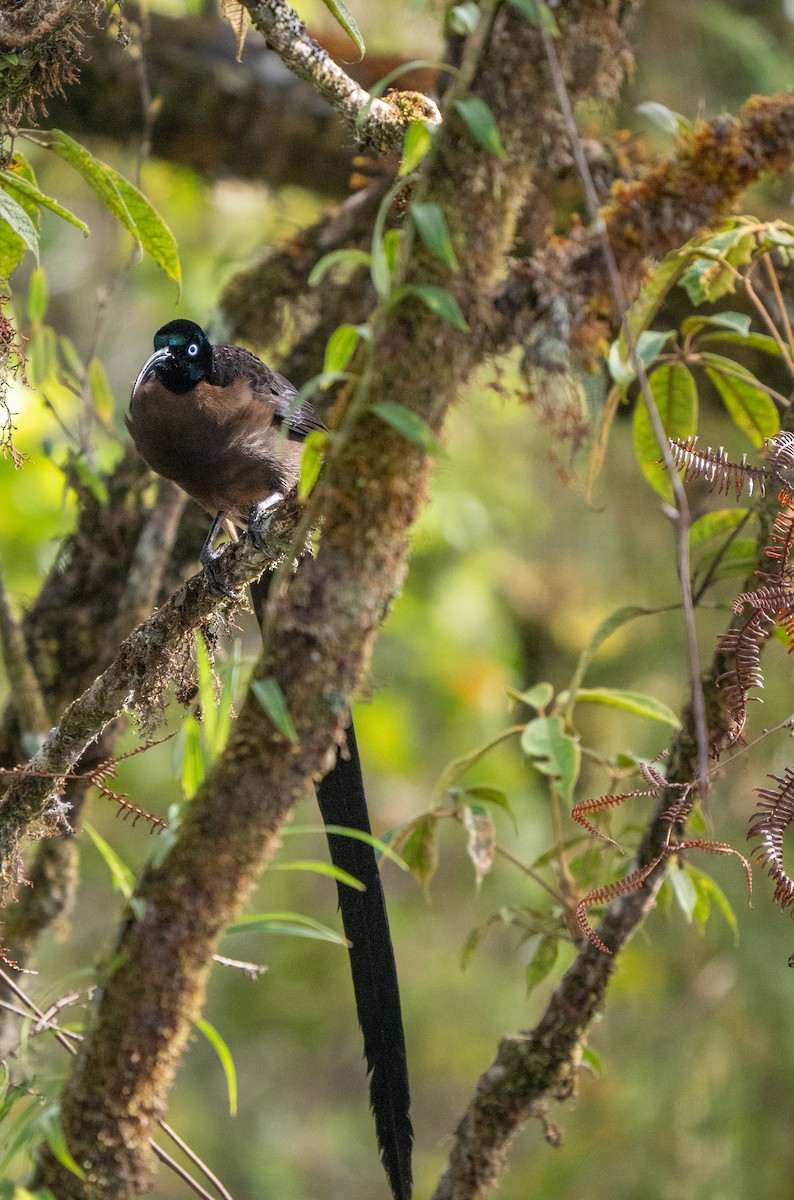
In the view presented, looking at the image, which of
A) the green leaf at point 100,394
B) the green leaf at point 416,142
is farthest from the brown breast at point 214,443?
the green leaf at point 416,142

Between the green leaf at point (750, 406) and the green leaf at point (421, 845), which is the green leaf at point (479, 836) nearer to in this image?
the green leaf at point (421, 845)

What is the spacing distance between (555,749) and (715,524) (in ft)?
1.95

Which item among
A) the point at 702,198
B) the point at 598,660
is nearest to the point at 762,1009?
Answer: the point at 598,660

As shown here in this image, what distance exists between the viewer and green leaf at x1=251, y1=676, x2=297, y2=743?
1.14m

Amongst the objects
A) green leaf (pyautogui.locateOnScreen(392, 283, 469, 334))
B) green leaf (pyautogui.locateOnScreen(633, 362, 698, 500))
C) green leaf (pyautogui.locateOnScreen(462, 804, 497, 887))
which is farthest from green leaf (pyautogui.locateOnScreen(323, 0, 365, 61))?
green leaf (pyautogui.locateOnScreen(462, 804, 497, 887))

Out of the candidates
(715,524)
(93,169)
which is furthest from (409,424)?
(715,524)

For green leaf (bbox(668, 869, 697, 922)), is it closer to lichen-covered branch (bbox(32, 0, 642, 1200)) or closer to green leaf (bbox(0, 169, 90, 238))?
lichen-covered branch (bbox(32, 0, 642, 1200))

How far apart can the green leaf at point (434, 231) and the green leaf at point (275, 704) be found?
47 centimetres

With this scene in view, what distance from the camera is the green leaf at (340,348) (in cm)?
123

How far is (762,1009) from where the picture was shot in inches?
175

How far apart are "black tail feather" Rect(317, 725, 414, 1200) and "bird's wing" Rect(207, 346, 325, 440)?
3.71ft

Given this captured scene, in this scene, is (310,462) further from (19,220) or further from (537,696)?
(537,696)

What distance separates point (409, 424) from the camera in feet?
3.72

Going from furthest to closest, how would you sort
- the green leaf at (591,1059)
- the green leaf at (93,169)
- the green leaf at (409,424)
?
1. the green leaf at (591,1059)
2. the green leaf at (93,169)
3. the green leaf at (409,424)
